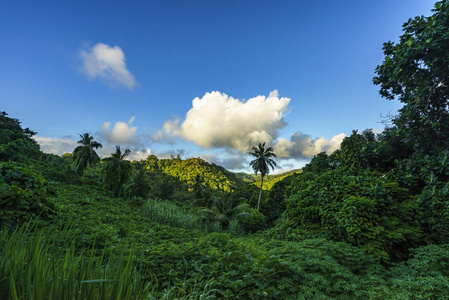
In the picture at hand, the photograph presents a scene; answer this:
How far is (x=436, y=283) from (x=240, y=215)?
1754cm

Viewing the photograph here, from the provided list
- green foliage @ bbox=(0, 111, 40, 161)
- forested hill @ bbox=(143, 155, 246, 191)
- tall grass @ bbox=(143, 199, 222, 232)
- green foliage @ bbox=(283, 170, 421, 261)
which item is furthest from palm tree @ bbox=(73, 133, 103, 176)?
forested hill @ bbox=(143, 155, 246, 191)

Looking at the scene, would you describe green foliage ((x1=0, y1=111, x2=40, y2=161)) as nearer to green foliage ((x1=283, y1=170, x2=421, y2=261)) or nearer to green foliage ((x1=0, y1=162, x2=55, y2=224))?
green foliage ((x1=0, y1=162, x2=55, y2=224))

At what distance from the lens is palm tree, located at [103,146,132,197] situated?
26672 mm

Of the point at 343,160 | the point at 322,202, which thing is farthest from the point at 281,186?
the point at 322,202

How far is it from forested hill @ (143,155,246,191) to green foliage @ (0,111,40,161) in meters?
62.7

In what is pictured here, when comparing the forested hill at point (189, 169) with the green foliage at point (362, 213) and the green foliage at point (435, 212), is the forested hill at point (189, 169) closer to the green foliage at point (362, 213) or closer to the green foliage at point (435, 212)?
the green foliage at point (362, 213)

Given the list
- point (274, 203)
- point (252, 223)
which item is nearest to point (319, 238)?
point (252, 223)

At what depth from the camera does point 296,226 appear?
7539 millimetres

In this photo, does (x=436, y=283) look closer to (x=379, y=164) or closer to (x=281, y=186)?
(x=379, y=164)

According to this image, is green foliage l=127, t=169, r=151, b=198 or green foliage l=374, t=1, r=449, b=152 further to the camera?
green foliage l=127, t=169, r=151, b=198

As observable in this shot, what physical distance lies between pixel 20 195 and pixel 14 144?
83.7ft

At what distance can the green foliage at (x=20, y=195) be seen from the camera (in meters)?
3.64

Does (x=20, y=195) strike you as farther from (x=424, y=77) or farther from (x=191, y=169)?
(x=191, y=169)

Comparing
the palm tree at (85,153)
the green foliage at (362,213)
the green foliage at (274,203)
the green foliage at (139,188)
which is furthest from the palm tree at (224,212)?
the palm tree at (85,153)
